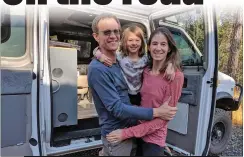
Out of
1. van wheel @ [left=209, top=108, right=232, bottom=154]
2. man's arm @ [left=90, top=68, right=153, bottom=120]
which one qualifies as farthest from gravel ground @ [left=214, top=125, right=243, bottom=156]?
man's arm @ [left=90, top=68, right=153, bottom=120]

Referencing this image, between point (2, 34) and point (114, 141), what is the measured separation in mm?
1654

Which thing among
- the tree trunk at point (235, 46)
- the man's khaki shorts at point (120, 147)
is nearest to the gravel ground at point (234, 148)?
the man's khaki shorts at point (120, 147)

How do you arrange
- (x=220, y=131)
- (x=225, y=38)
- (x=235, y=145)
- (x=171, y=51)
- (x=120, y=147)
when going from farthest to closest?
(x=225, y=38) < (x=235, y=145) < (x=220, y=131) < (x=171, y=51) < (x=120, y=147)

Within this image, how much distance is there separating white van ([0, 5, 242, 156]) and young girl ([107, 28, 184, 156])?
773mm

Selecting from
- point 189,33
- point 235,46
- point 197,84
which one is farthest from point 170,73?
point 235,46

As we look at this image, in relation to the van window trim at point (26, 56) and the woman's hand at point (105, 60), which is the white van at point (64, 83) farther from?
the woman's hand at point (105, 60)

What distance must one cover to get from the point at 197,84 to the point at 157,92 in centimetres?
142

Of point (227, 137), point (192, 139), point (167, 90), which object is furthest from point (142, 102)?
point (227, 137)

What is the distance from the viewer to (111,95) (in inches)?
53.0

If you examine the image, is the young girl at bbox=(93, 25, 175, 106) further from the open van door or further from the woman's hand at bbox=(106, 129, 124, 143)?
the open van door

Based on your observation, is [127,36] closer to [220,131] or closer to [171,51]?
[171,51]

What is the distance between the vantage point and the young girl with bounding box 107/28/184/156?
1.45m

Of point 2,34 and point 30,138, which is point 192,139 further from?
point 2,34

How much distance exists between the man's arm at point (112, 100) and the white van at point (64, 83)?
1021 millimetres
